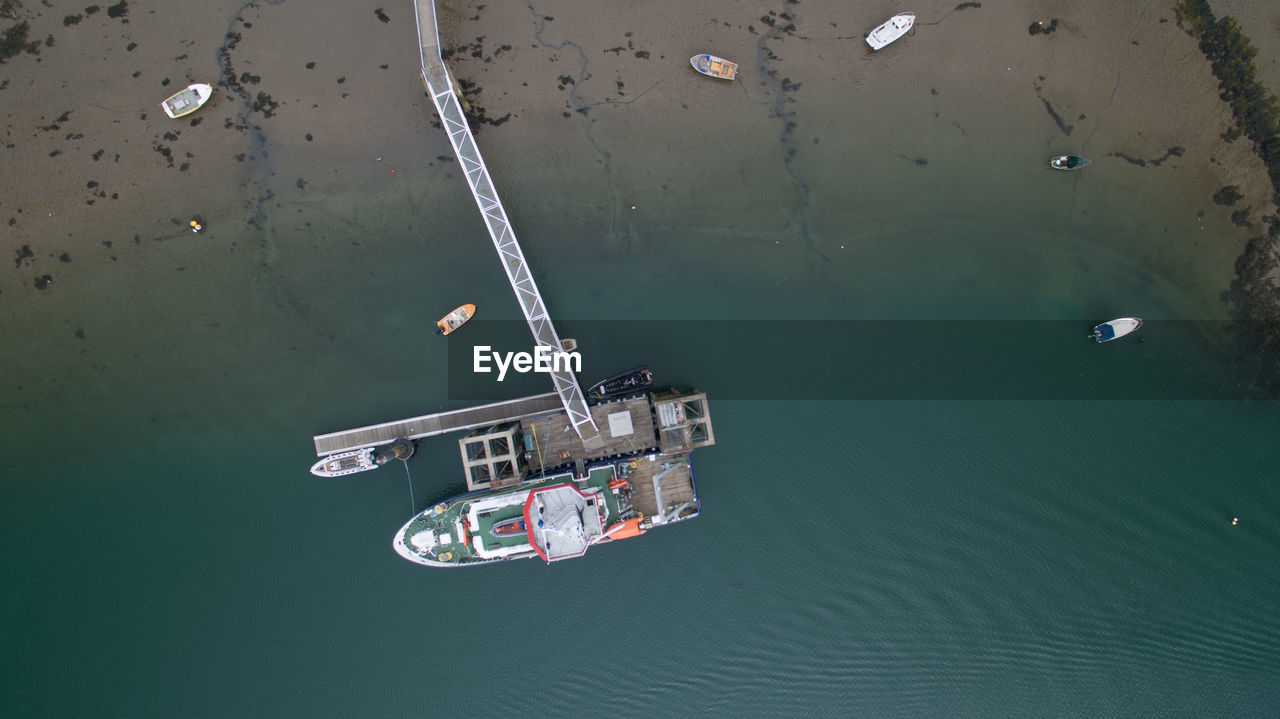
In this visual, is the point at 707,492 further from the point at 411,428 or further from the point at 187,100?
the point at 187,100

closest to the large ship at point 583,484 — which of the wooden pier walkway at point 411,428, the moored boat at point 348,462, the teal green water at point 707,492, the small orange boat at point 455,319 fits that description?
the wooden pier walkway at point 411,428

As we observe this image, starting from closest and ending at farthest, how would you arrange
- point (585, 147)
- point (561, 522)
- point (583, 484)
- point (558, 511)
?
1. point (561, 522)
2. point (558, 511)
3. point (583, 484)
4. point (585, 147)

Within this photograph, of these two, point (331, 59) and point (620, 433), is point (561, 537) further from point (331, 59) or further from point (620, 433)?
point (331, 59)

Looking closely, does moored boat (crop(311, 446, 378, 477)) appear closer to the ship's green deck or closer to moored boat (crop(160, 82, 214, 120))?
the ship's green deck

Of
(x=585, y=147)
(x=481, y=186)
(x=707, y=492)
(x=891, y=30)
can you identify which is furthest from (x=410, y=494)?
(x=891, y=30)

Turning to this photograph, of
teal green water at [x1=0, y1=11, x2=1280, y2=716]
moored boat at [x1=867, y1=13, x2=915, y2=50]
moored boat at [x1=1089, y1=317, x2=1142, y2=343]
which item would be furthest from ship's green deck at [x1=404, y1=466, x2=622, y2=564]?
moored boat at [x1=1089, y1=317, x2=1142, y2=343]

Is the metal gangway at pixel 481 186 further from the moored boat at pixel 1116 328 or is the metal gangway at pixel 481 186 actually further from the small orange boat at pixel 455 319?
the moored boat at pixel 1116 328

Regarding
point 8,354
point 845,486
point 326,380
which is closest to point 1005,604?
point 845,486
